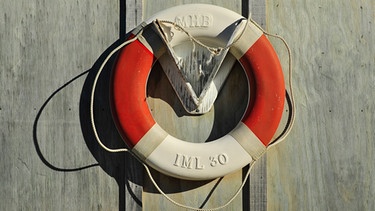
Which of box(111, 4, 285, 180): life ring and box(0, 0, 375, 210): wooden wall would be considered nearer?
box(111, 4, 285, 180): life ring

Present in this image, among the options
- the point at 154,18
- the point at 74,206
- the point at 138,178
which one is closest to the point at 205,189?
the point at 138,178

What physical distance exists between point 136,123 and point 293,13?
2.26 ft

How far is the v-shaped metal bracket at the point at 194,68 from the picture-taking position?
6.79ft

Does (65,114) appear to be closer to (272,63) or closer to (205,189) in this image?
(205,189)

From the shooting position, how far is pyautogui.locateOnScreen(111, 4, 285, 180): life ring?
2066mm

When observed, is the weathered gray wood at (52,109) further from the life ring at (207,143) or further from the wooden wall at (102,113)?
the life ring at (207,143)

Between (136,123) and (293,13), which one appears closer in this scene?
(136,123)

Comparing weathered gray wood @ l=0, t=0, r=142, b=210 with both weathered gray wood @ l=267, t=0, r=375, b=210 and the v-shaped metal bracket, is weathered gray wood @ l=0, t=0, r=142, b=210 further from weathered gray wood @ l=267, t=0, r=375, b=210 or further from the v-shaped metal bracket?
weathered gray wood @ l=267, t=0, r=375, b=210

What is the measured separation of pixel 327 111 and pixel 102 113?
798 millimetres

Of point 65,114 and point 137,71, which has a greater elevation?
point 137,71

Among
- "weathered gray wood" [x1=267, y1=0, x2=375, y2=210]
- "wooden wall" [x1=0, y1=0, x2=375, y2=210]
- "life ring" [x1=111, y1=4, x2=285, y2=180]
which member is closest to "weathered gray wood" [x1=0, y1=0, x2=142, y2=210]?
"wooden wall" [x1=0, y1=0, x2=375, y2=210]

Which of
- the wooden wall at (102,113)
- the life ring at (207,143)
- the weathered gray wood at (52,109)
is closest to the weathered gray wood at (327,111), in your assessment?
the wooden wall at (102,113)

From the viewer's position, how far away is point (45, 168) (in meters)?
2.19

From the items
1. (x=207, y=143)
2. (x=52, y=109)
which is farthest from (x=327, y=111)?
(x=52, y=109)
